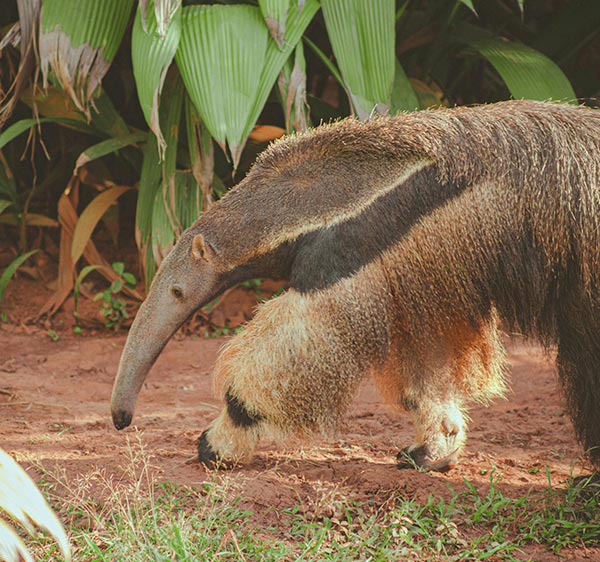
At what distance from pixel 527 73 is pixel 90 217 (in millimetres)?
3293

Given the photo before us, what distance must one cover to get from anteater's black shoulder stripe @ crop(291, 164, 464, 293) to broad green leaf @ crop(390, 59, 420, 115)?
8.03 ft

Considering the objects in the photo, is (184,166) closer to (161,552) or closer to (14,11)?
(14,11)

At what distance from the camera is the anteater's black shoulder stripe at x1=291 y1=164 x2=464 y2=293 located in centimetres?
364

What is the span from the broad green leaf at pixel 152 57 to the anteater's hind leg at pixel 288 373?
5.23 feet

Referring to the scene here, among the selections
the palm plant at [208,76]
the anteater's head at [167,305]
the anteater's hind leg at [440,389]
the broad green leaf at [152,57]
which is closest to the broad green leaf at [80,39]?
the palm plant at [208,76]

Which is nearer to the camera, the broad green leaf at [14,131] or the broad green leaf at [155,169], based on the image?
the broad green leaf at [155,169]

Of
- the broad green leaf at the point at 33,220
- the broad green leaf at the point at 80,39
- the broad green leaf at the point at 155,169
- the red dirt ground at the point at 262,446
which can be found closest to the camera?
the red dirt ground at the point at 262,446

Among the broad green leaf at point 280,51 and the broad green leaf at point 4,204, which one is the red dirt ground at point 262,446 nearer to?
the broad green leaf at point 4,204

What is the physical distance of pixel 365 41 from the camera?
544 centimetres

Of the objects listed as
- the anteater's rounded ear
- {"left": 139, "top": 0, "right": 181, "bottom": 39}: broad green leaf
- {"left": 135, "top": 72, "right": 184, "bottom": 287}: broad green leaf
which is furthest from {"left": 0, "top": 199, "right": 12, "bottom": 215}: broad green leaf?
the anteater's rounded ear

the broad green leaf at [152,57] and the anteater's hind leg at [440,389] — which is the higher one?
the broad green leaf at [152,57]

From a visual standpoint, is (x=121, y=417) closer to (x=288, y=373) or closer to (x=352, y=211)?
(x=288, y=373)

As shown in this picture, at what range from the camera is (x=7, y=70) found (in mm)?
7367

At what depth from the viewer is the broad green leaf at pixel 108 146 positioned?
6163mm
